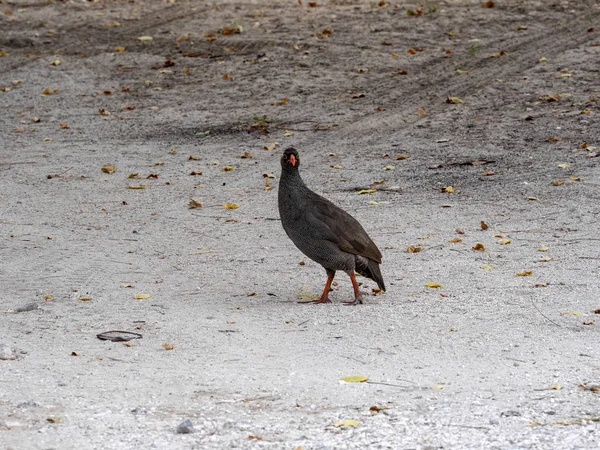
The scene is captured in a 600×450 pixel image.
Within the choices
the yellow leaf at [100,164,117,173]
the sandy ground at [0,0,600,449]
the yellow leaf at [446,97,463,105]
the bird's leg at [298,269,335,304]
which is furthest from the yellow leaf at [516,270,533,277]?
the yellow leaf at [446,97,463,105]

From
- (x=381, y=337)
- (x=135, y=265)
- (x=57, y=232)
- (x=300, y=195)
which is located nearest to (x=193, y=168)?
(x=57, y=232)

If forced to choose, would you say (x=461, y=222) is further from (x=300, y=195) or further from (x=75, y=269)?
(x=75, y=269)

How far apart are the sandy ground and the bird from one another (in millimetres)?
282

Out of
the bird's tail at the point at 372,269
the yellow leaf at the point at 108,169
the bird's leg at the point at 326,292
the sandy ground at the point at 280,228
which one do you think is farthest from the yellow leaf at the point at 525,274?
the yellow leaf at the point at 108,169

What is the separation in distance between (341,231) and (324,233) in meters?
Answer: 0.13

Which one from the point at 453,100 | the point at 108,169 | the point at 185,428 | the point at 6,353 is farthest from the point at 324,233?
the point at 453,100

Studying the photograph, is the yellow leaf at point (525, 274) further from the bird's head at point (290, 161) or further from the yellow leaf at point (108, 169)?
the yellow leaf at point (108, 169)

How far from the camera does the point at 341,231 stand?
6988mm

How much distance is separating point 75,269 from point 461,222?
11.6 ft

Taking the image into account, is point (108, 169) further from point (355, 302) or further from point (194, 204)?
point (355, 302)

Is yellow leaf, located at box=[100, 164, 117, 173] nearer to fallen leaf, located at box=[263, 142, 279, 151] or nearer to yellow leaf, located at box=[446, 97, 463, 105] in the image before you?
fallen leaf, located at box=[263, 142, 279, 151]

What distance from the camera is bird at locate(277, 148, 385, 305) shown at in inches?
274

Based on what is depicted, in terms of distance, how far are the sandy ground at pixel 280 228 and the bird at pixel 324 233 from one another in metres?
0.28

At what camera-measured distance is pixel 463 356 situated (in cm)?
582
